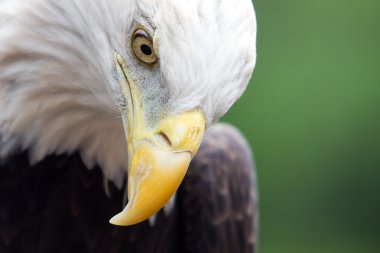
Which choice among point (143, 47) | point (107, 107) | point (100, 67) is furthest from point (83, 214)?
point (143, 47)

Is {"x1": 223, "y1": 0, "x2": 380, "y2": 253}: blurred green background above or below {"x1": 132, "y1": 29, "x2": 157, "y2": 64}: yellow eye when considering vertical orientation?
below

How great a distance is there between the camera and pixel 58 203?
235cm

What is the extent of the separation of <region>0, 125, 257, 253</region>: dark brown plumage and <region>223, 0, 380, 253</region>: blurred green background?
295 cm

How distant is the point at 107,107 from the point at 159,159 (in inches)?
11.2

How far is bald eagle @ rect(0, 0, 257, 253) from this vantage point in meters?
1.84

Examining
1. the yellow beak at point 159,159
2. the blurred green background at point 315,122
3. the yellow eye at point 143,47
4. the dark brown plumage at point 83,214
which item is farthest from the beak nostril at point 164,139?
the blurred green background at point 315,122

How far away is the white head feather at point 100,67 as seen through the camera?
6.03 ft

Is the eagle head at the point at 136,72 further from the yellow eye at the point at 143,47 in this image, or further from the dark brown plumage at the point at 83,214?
the dark brown plumage at the point at 83,214

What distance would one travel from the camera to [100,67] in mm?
1999

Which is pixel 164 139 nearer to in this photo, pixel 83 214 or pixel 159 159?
pixel 159 159

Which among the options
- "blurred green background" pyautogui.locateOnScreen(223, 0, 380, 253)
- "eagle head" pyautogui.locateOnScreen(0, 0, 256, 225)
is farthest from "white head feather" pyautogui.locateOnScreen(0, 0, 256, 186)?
"blurred green background" pyautogui.locateOnScreen(223, 0, 380, 253)

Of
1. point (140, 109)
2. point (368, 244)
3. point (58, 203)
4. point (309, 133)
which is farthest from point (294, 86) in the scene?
point (140, 109)

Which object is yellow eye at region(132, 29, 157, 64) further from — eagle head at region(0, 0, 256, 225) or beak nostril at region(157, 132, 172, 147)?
beak nostril at region(157, 132, 172, 147)

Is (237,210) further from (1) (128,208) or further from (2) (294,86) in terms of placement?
(2) (294,86)
